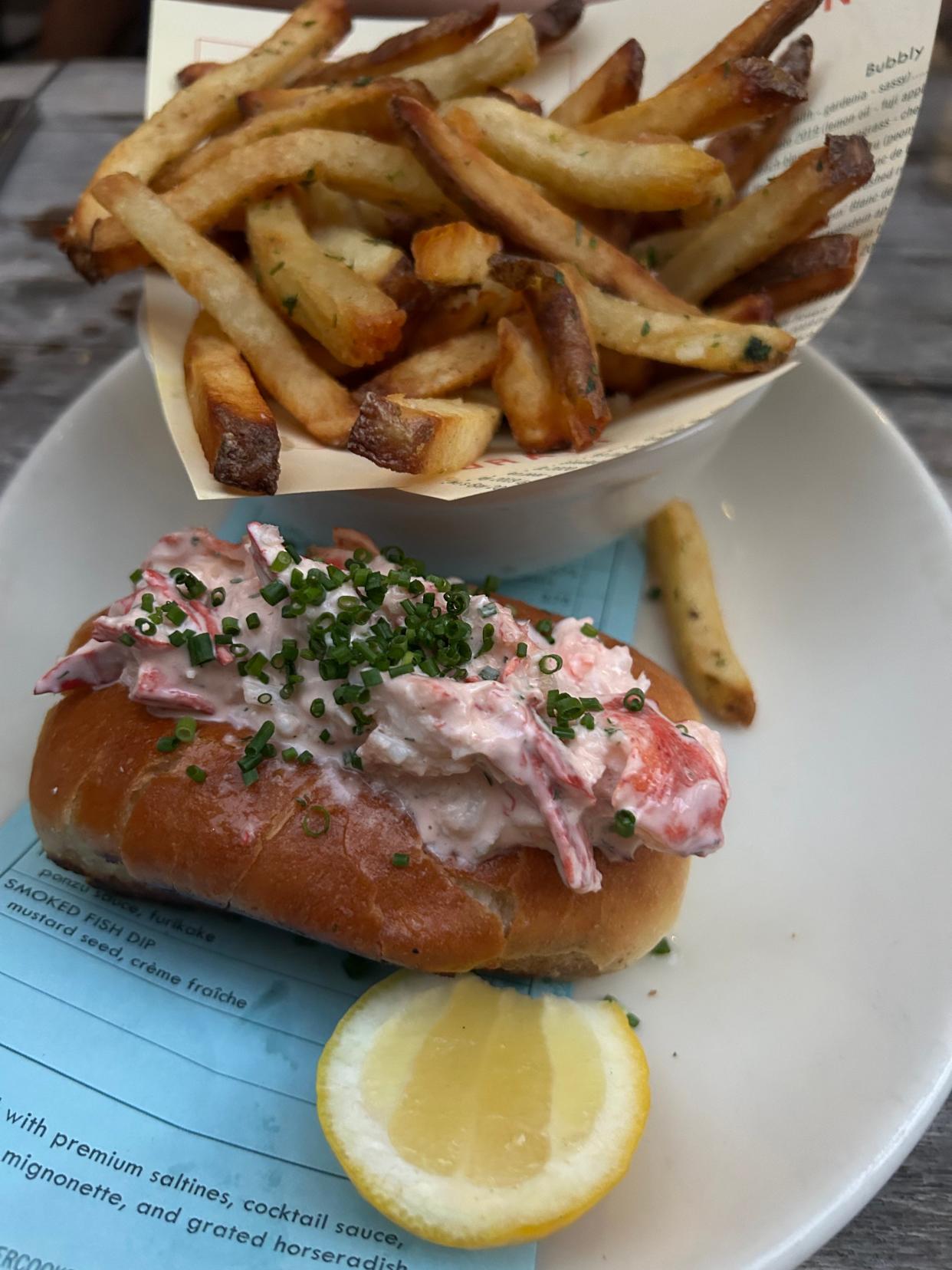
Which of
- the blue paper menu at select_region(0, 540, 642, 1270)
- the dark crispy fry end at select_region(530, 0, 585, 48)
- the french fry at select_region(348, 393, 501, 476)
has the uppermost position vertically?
the dark crispy fry end at select_region(530, 0, 585, 48)

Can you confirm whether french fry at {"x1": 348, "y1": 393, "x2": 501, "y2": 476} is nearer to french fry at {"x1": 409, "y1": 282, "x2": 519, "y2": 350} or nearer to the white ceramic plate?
french fry at {"x1": 409, "y1": 282, "x2": 519, "y2": 350}

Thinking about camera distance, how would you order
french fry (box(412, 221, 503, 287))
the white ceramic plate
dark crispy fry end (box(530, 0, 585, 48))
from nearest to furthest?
1. the white ceramic plate
2. french fry (box(412, 221, 503, 287))
3. dark crispy fry end (box(530, 0, 585, 48))

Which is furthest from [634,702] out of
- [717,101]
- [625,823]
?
[717,101]

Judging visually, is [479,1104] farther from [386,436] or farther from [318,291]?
[318,291]

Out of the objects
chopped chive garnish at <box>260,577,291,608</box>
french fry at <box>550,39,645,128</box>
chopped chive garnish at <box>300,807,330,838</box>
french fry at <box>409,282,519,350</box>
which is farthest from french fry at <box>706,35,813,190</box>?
chopped chive garnish at <box>300,807,330,838</box>

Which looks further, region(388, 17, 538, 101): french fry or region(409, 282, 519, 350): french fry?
region(388, 17, 538, 101): french fry

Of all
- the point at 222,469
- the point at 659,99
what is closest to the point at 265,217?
the point at 222,469
